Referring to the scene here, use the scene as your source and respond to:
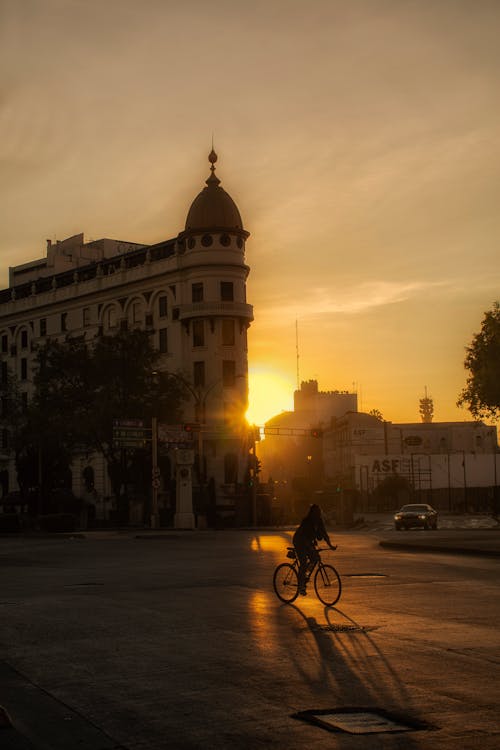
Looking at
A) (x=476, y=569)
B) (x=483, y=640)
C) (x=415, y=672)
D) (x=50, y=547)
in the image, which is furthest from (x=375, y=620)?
(x=50, y=547)

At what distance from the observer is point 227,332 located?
85500 millimetres

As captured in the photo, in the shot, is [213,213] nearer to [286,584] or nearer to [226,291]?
[226,291]

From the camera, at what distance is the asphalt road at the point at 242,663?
824 cm

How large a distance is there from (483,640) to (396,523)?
148 ft

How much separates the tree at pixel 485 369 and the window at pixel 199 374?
2767cm

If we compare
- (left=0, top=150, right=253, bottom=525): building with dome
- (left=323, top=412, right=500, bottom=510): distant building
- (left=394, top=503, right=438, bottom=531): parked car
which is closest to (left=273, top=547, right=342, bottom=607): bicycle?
(left=394, top=503, right=438, bottom=531): parked car

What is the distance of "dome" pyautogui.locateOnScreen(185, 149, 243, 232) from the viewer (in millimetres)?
85938

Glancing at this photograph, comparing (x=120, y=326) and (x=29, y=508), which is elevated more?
(x=120, y=326)

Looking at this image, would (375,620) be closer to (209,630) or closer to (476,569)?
(209,630)

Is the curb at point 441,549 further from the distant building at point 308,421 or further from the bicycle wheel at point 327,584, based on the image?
the distant building at point 308,421

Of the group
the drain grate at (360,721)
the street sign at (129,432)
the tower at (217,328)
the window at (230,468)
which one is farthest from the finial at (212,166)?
the drain grate at (360,721)

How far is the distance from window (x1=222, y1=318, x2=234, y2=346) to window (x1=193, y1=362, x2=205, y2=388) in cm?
260

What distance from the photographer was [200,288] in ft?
281

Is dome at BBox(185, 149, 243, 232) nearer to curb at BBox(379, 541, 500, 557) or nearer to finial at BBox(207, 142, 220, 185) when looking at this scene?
finial at BBox(207, 142, 220, 185)
